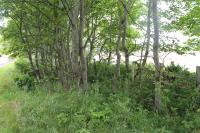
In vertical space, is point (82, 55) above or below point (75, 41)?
below

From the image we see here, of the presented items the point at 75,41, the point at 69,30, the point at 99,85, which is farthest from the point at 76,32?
the point at 99,85

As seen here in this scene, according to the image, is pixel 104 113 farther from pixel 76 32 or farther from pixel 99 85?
pixel 99 85

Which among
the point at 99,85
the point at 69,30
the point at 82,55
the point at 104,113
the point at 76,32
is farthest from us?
the point at 69,30

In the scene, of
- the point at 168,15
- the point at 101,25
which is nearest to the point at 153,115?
the point at 168,15

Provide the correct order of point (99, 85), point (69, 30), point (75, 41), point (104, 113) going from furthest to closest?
point (69, 30), point (99, 85), point (75, 41), point (104, 113)

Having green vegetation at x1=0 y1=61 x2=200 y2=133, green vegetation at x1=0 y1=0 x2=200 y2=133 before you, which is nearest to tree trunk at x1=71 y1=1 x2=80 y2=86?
green vegetation at x1=0 y1=0 x2=200 y2=133

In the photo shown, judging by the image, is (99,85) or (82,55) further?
(99,85)

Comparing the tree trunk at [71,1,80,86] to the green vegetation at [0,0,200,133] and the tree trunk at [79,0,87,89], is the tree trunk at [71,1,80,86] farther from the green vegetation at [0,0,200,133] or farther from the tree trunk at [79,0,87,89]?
the tree trunk at [79,0,87,89]

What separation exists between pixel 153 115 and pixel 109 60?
30.0 ft

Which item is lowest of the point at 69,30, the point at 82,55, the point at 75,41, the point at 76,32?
the point at 82,55

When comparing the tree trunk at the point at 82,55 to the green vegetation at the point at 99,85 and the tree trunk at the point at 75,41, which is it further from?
the tree trunk at the point at 75,41

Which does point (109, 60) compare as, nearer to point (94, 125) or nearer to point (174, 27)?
point (174, 27)

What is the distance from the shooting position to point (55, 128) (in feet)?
23.5

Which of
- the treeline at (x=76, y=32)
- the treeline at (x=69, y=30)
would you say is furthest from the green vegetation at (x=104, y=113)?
the treeline at (x=69, y=30)
